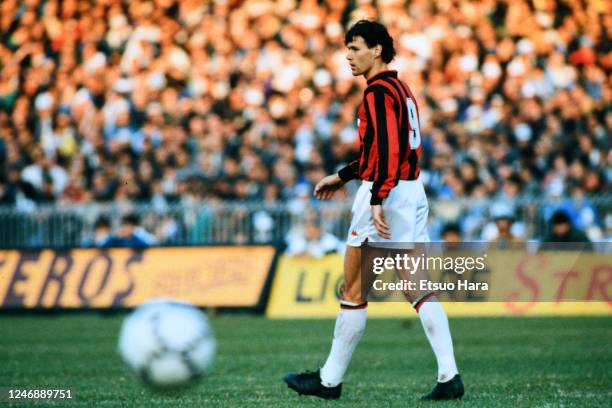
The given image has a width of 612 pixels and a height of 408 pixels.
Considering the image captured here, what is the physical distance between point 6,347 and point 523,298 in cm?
812

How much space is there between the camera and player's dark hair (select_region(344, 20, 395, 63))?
8.16 meters

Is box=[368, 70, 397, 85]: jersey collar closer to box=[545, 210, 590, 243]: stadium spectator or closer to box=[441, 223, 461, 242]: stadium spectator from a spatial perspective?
box=[545, 210, 590, 243]: stadium spectator

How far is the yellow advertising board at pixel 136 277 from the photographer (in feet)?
61.3

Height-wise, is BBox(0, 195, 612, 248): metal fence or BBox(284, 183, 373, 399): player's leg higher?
BBox(284, 183, 373, 399): player's leg

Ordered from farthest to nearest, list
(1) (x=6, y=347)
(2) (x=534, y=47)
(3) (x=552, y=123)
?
(2) (x=534, y=47) < (3) (x=552, y=123) < (1) (x=6, y=347)

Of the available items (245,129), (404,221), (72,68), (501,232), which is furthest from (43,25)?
(404,221)

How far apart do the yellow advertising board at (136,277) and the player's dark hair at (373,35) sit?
35.3ft

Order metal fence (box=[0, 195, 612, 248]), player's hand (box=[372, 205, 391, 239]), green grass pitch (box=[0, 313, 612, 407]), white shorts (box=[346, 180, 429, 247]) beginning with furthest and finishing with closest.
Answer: metal fence (box=[0, 195, 612, 248]), green grass pitch (box=[0, 313, 612, 407]), white shorts (box=[346, 180, 429, 247]), player's hand (box=[372, 205, 391, 239])

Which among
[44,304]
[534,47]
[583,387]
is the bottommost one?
[44,304]

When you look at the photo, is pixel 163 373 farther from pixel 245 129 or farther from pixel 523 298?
pixel 245 129

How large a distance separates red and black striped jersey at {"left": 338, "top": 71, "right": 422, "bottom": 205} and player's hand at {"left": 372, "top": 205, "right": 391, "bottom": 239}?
1.8 inches

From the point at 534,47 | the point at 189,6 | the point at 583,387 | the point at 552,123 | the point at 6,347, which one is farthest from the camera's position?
the point at 189,6

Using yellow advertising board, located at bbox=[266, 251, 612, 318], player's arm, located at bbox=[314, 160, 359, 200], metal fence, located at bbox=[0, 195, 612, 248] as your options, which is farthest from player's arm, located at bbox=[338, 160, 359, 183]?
metal fence, located at bbox=[0, 195, 612, 248]

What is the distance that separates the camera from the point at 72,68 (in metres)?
23.7
